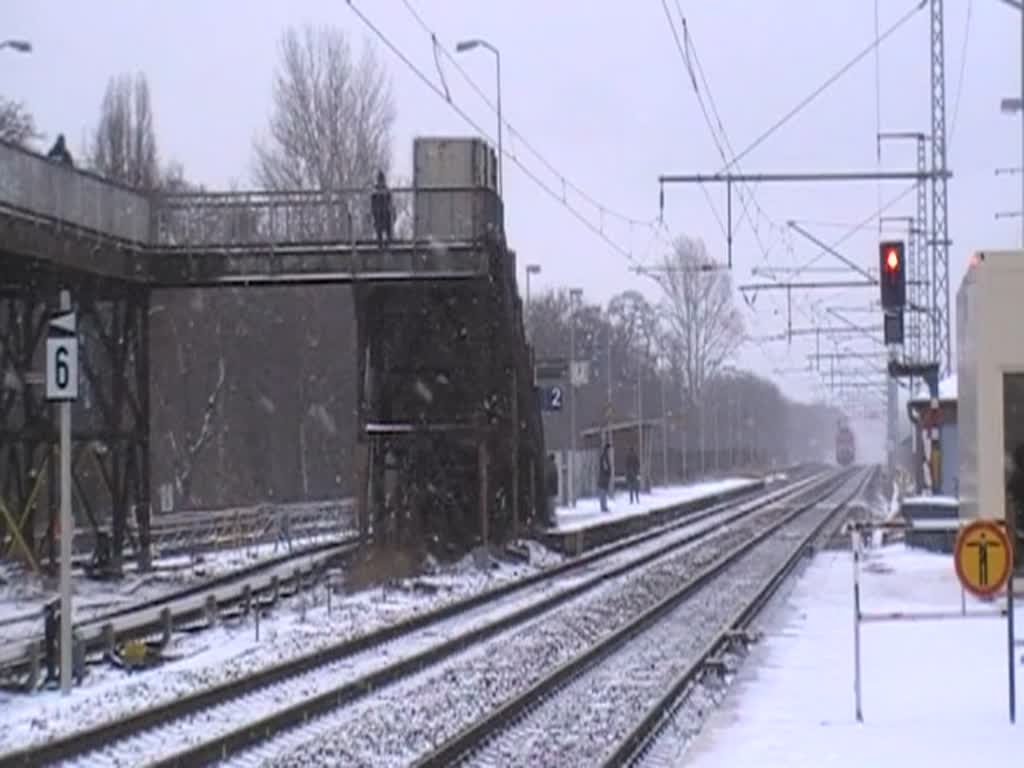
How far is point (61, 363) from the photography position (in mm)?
18031

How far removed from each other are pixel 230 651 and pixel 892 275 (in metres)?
13.0

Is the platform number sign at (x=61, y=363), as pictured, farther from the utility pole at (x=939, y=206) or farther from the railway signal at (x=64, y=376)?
the utility pole at (x=939, y=206)

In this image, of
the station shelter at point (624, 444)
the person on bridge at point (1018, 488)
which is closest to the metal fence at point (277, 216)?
the person on bridge at point (1018, 488)

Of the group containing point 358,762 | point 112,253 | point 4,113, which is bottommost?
point 358,762

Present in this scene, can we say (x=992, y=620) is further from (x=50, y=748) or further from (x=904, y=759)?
(x=50, y=748)

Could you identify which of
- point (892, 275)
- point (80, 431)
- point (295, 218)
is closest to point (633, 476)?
point (295, 218)

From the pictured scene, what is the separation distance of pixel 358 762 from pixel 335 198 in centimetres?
2126

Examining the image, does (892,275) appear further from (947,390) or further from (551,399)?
(551,399)

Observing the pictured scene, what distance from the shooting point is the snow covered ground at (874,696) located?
12.9 meters

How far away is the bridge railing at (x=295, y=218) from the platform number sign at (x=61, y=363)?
14.8 m

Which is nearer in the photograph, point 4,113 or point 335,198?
point 335,198

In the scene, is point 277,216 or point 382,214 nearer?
point 382,214

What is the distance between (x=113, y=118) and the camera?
69.1 metres

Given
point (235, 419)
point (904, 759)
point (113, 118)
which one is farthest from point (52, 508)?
point (113, 118)
